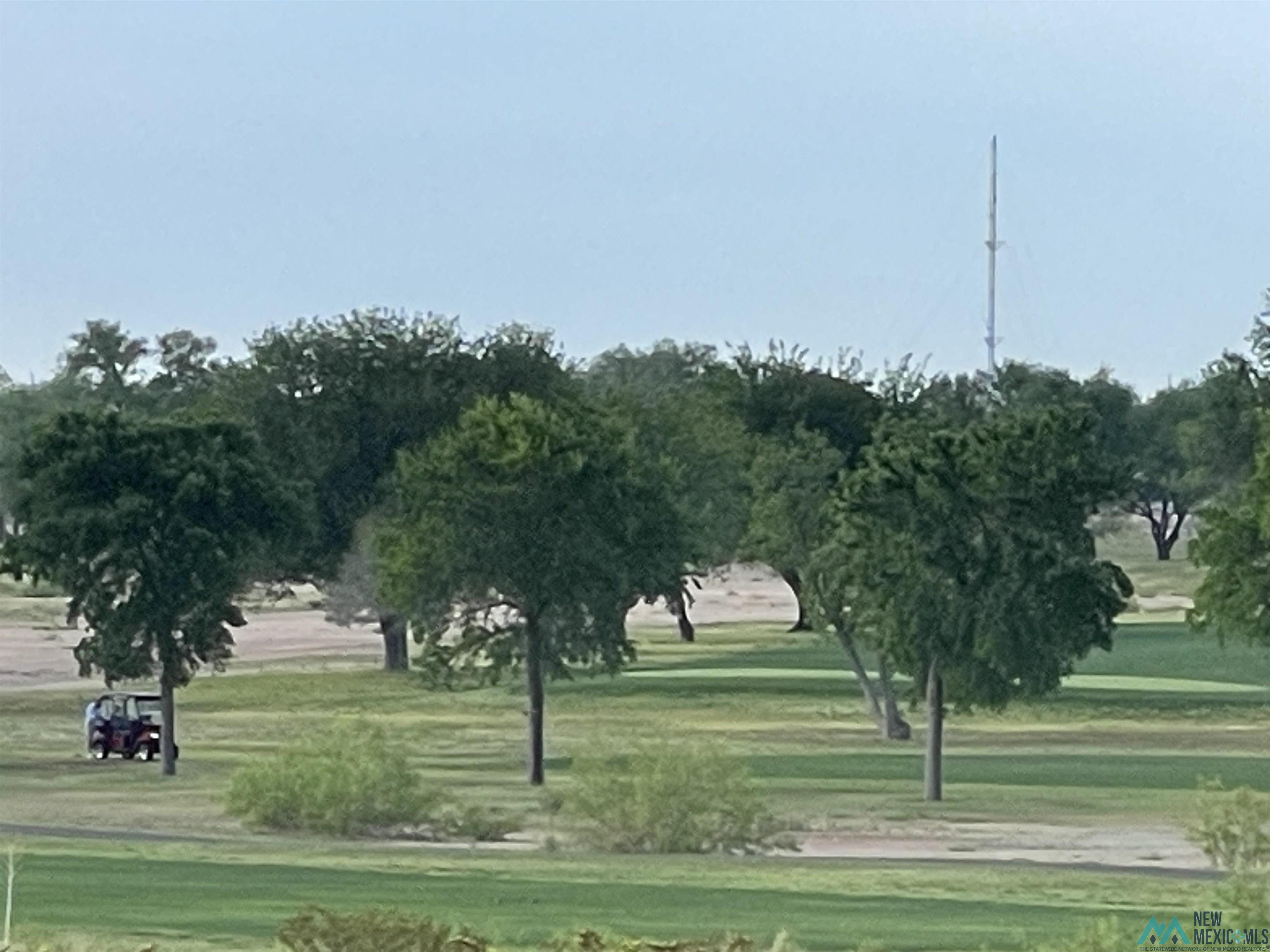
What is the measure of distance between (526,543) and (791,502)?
25.1m

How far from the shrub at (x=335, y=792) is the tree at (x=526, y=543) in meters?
13.5

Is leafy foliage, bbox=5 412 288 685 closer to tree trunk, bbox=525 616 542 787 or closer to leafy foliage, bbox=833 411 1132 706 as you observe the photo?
tree trunk, bbox=525 616 542 787

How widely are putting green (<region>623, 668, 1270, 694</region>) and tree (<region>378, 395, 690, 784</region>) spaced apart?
27578mm

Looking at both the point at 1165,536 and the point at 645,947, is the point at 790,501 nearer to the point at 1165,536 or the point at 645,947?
the point at 645,947

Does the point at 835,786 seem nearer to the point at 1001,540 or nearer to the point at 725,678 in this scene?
the point at 1001,540

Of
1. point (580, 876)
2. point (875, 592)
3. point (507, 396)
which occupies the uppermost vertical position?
point (507, 396)

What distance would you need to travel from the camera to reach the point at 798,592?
107688 mm

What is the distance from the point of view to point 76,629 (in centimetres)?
12469

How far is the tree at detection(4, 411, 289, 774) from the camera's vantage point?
6569 cm

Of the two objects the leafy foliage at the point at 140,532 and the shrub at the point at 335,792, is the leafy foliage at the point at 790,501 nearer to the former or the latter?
the leafy foliage at the point at 140,532

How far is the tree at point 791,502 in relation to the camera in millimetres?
87375

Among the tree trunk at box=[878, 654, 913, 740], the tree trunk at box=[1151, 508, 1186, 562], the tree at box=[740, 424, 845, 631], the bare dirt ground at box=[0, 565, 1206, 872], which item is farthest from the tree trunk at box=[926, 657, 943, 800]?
the tree trunk at box=[1151, 508, 1186, 562]

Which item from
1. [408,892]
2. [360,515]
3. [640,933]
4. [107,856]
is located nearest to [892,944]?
[640,933]

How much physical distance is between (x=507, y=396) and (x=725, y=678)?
1563 centimetres
